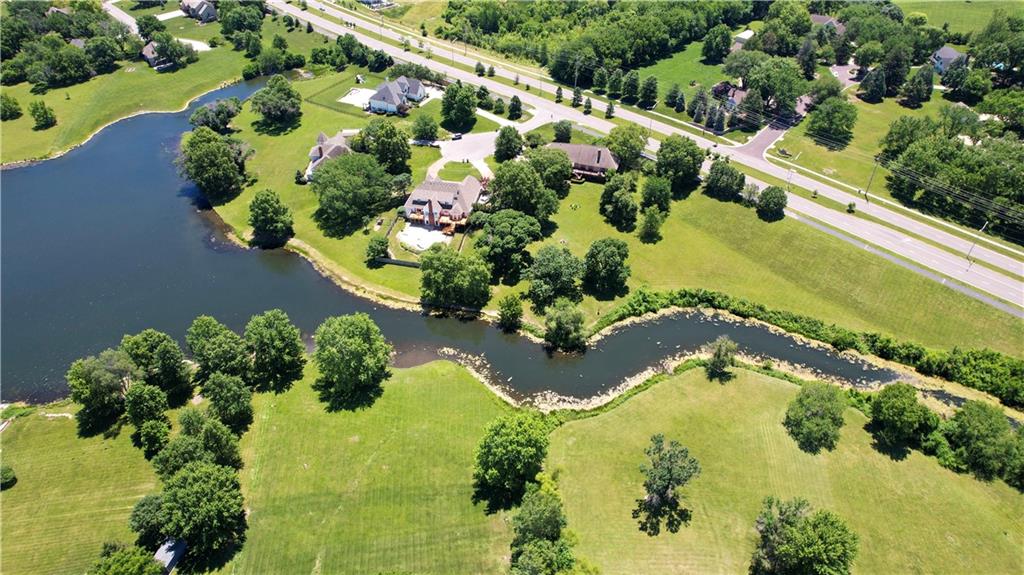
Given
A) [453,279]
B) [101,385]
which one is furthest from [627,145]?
[101,385]

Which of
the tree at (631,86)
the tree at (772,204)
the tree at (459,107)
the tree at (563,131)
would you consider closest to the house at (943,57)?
the tree at (631,86)

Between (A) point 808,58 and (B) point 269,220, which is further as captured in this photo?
(A) point 808,58

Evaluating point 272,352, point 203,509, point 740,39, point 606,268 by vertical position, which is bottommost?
point 272,352

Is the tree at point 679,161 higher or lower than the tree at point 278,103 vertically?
higher

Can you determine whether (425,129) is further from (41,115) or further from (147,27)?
(147,27)

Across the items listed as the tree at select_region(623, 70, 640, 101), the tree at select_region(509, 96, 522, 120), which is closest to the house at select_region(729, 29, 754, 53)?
the tree at select_region(623, 70, 640, 101)

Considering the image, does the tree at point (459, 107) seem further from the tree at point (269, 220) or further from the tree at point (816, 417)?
the tree at point (816, 417)

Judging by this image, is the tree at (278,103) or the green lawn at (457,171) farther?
the tree at (278,103)
